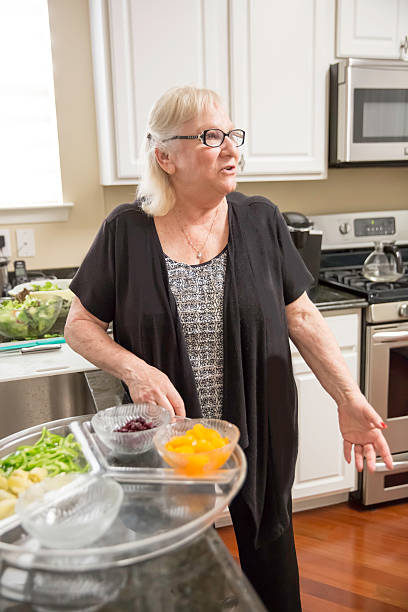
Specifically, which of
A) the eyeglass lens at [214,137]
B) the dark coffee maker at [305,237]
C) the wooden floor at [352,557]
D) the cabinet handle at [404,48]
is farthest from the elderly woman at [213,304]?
the cabinet handle at [404,48]

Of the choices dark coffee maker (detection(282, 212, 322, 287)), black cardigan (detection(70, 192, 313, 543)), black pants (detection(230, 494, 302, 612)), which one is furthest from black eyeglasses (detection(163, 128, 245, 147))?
dark coffee maker (detection(282, 212, 322, 287))

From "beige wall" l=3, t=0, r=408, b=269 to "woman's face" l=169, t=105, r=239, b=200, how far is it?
1.30 metres

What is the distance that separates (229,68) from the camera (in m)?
2.27

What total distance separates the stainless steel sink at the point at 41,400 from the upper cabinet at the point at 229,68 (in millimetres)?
967

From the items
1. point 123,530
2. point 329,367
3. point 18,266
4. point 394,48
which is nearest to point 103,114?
point 18,266

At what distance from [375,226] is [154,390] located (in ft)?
6.76

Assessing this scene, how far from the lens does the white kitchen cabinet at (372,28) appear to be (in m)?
2.37

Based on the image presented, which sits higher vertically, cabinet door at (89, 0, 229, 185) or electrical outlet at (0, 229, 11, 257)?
cabinet door at (89, 0, 229, 185)

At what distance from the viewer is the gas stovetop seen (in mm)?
2217

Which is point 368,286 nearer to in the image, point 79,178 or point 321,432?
point 321,432

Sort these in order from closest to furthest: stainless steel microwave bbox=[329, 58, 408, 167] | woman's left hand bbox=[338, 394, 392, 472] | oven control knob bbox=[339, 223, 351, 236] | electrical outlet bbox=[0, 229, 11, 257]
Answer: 1. woman's left hand bbox=[338, 394, 392, 472]
2. stainless steel microwave bbox=[329, 58, 408, 167]
3. electrical outlet bbox=[0, 229, 11, 257]
4. oven control knob bbox=[339, 223, 351, 236]

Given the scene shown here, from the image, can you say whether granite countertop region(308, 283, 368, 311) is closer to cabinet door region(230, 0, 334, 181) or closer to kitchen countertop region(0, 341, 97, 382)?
cabinet door region(230, 0, 334, 181)

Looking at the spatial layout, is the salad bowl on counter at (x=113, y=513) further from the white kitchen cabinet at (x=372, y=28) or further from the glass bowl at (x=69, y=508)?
the white kitchen cabinet at (x=372, y=28)

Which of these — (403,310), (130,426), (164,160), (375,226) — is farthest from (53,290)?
(375,226)
